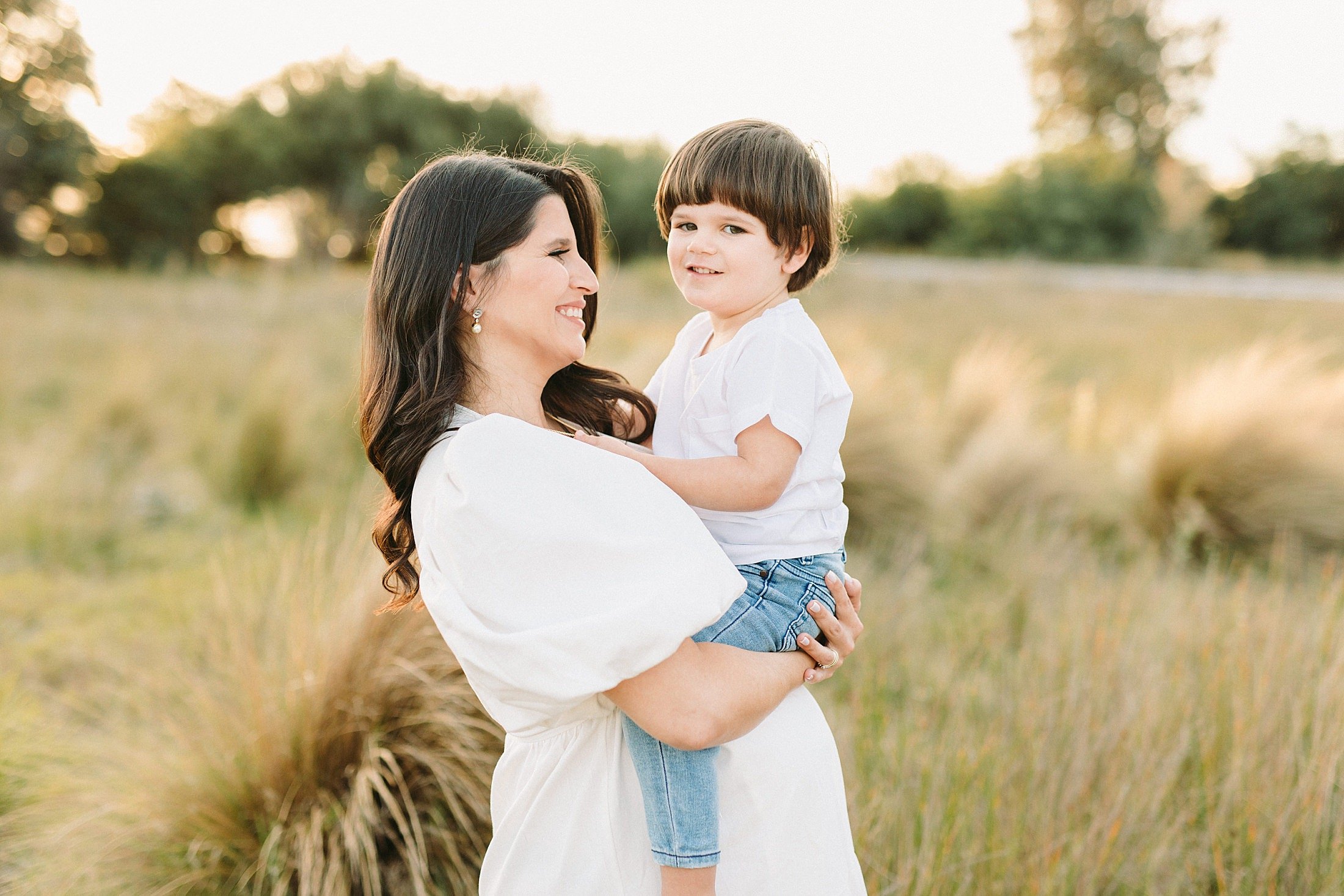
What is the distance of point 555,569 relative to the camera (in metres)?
1.37

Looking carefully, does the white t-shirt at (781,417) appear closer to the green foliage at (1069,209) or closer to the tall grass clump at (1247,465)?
the tall grass clump at (1247,465)

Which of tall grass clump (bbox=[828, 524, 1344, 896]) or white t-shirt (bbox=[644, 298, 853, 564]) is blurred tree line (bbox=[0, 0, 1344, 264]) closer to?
tall grass clump (bbox=[828, 524, 1344, 896])

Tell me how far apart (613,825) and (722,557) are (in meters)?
0.49

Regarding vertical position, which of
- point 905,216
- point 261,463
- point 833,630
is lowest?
point 261,463

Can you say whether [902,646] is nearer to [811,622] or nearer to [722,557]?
[811,622]

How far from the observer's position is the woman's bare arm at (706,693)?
1.37 meters

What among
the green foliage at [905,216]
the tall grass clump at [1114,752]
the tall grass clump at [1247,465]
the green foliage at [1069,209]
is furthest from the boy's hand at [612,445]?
the green foliage at [905,216]

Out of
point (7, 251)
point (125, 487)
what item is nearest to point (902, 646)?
point (125, 487)

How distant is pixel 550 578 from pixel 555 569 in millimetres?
16

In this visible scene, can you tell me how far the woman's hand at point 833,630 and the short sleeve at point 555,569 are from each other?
0.93 feet

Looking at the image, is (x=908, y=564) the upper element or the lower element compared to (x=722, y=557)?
lower

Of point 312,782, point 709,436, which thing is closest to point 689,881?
point 709,436

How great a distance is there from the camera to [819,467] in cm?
171

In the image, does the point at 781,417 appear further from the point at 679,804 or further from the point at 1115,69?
the point at 1115,69
